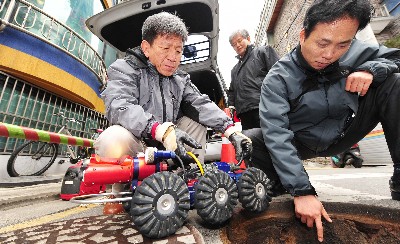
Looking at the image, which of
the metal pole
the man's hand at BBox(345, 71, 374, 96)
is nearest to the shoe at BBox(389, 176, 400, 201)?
the man's hand at BBox(345, 71, 374, 96)

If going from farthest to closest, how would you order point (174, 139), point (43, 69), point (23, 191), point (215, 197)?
point (43, 69) → point (23, 191) → point (174, 139) → point (215, 197)

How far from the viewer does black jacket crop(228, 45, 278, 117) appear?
2891 mm

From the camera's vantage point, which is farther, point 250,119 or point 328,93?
point 250,119

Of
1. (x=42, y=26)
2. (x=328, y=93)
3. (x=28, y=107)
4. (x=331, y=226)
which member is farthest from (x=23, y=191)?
(x=42, y=26)

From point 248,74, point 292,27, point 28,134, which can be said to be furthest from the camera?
point 292,27

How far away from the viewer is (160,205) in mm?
912

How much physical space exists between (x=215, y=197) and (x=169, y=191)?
0.22 metres

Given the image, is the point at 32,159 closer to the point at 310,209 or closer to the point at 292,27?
the point at 310,209

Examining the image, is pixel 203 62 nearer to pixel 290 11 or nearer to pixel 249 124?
pixel 249 124

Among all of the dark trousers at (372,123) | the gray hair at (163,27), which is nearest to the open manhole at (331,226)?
the dark trousers at (372,123)

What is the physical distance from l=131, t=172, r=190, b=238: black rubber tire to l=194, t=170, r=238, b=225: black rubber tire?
74mm

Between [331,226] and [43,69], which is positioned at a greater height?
[43,69]

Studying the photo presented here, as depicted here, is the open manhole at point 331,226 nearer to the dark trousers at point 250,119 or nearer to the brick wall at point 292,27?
the dark trousers at point 250,119

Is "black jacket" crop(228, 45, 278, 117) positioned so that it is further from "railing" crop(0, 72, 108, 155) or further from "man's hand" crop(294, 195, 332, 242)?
"railing" crop(0, 72, 108, 155)
